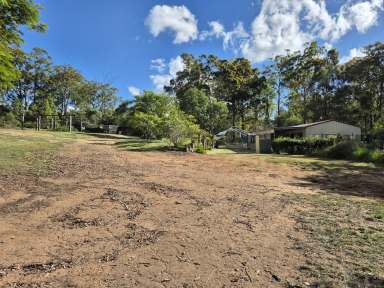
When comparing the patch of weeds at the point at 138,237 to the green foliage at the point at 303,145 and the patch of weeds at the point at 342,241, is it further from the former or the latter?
the green foliage at the point at 303,145

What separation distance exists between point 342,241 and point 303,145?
20.8 meters

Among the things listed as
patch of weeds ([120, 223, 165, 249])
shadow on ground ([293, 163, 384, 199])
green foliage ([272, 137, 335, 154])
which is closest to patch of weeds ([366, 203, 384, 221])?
shadow on ground ([293, 163, 384, 199])

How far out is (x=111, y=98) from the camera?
2475 inches

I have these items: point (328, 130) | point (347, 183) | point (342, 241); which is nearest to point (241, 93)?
point (328, 130)

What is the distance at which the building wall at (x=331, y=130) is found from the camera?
29.3 m

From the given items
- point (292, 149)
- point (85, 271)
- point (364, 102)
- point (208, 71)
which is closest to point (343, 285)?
point (85, 271)

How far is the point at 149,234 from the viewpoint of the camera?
4605mm

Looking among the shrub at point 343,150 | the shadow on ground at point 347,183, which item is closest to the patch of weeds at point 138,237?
the shadow on ground at point 347,183

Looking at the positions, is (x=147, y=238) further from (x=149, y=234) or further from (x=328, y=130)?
(x=328, y=130)

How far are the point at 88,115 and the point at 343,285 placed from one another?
178 feet

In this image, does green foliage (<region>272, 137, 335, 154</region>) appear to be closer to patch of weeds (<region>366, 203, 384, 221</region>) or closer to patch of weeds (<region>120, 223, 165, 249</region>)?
patch of weeds (<region>366, 203, 384, 221</region>)

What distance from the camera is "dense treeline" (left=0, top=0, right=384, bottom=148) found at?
126ft

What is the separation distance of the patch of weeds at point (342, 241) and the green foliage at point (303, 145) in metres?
17.4

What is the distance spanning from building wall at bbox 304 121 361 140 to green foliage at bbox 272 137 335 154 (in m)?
5.24
